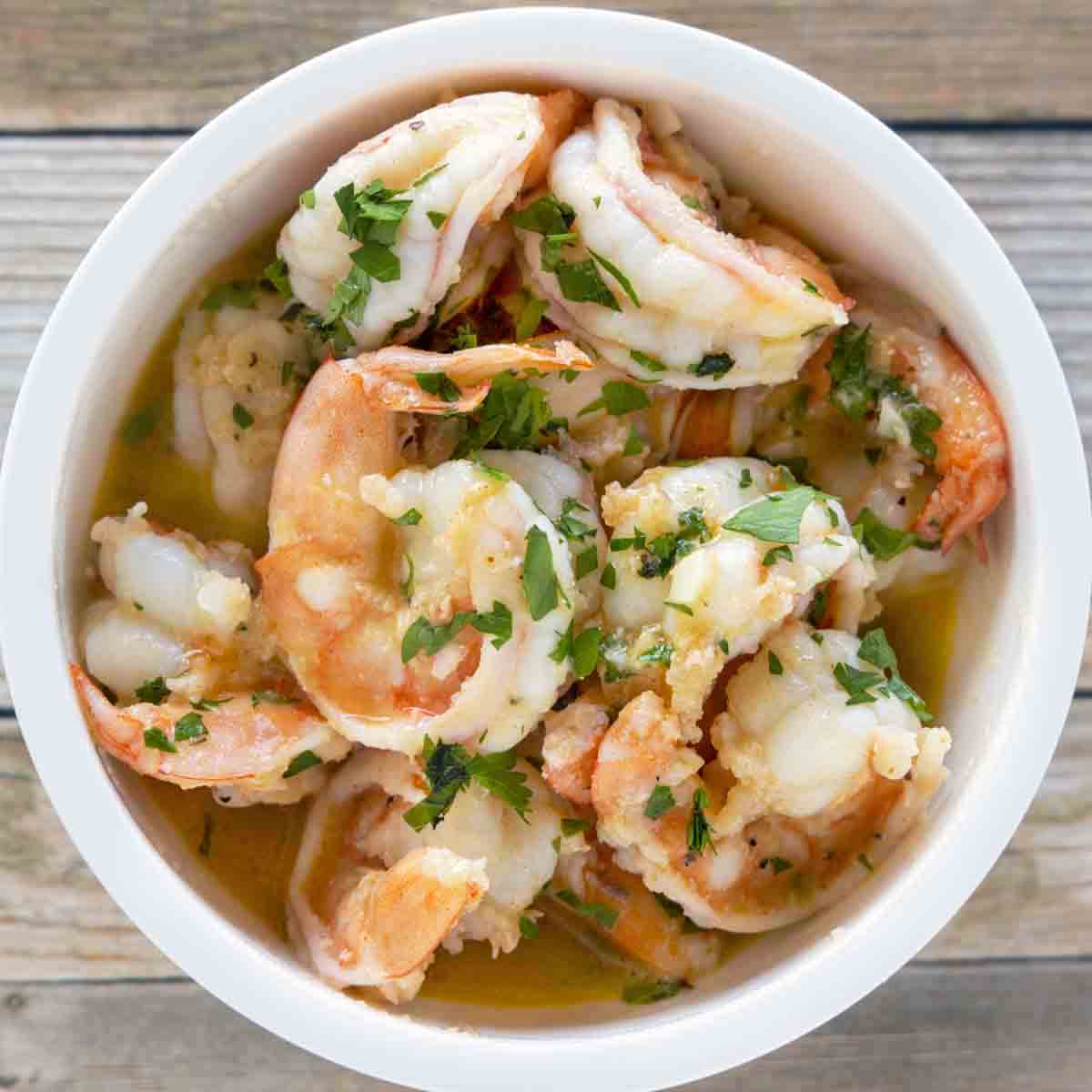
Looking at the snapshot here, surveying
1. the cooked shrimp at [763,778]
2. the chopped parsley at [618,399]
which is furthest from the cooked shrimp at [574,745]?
the chopped parsley at [618,399]

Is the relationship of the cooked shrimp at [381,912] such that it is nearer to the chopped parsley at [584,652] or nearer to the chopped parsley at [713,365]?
the chopped parsley at [584,652]

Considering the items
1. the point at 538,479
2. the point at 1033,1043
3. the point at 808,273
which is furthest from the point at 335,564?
the point at 1033,1043

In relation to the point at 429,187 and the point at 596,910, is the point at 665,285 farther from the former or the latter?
the point at 596,910

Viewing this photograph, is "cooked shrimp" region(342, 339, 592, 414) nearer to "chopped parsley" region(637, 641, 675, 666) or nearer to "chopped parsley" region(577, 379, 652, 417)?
"chopped parsley" region(577, 379, 652, 417)

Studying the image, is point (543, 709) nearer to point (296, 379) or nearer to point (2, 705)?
point (296, 379)

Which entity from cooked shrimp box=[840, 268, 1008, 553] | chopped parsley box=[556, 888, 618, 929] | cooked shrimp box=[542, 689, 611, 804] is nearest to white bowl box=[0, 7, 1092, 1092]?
cooked shrimp box=[840, 268, 1008, 553]
